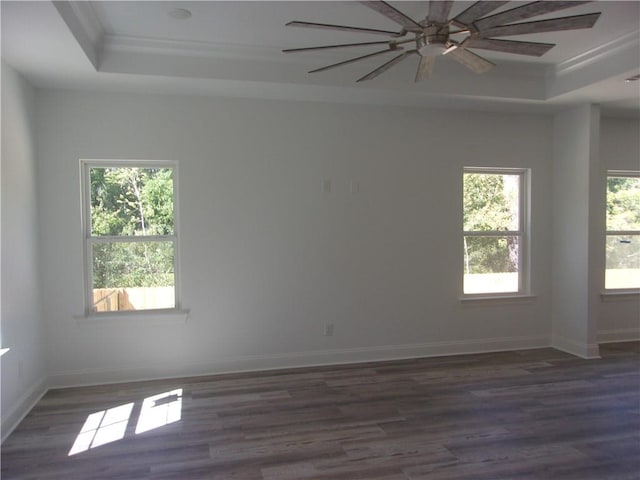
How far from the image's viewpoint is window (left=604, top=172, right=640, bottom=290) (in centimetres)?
537

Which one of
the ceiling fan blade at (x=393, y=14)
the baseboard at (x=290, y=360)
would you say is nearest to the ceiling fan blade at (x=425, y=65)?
the ceiling fan blade at (x=393, y=14)

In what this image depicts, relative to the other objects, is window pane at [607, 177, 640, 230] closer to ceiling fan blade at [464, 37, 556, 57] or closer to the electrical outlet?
the electrical outlet

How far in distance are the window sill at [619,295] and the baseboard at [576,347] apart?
0.72m

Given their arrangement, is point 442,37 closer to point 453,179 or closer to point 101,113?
point 453,179

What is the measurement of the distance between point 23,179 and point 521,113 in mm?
4646

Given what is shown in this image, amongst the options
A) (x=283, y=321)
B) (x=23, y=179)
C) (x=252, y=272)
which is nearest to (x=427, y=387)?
(x=283, y=321)

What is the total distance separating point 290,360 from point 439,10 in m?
3.32

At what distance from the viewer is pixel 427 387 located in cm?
393

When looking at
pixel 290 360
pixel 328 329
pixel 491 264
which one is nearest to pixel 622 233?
pixel 491 264

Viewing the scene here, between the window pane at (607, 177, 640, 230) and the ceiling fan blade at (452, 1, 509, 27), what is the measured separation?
162 inches

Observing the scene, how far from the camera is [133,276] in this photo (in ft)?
13.8

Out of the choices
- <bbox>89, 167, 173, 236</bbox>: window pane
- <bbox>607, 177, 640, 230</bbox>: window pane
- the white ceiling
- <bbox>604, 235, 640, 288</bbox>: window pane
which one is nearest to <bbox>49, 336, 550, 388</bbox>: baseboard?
<bbox>604, 235, 640, 288</bbox>: window pane

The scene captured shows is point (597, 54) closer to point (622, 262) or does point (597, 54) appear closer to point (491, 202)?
point (491, 202)

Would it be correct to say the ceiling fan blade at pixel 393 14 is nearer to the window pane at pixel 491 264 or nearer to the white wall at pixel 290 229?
the white wall at pixel 290 229
